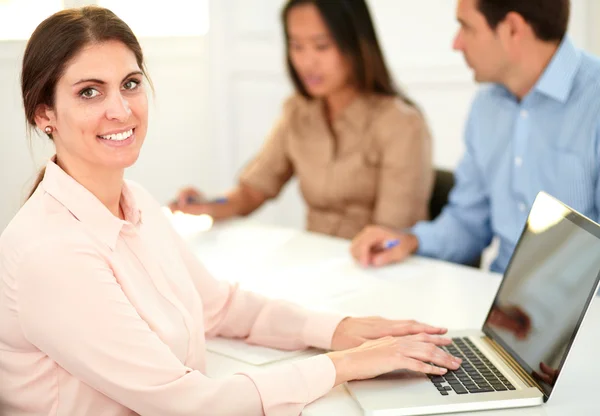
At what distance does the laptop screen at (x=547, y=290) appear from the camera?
1.16 metres

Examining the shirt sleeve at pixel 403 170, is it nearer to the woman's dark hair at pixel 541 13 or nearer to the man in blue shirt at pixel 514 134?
the man in blue shirt at pixel 514 134

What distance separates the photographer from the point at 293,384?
3.91 ft

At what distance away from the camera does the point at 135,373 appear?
3.69 ft

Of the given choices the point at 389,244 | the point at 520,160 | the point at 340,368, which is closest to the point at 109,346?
the point at 340,368

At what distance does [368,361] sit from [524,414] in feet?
0.80

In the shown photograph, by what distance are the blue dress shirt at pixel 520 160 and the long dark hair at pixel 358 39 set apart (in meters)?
0.43

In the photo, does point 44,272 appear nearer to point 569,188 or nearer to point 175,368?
point 175,368

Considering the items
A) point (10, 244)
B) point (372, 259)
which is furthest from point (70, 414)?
point (372, 259)

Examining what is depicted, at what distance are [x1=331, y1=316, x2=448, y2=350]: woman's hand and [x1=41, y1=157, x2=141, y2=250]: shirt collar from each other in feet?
1.45

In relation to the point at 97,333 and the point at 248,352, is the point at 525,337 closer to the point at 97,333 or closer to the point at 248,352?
Answer: the point at 248,352

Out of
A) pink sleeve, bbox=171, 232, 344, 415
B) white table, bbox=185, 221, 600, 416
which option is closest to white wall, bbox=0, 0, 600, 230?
white table, bbox=185, 221, 600, 416

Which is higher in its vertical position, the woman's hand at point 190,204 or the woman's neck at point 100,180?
the woman's neck at point 100,180

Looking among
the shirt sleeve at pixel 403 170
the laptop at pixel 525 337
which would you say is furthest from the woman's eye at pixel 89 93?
the shirt sleeve at pixel 403 170

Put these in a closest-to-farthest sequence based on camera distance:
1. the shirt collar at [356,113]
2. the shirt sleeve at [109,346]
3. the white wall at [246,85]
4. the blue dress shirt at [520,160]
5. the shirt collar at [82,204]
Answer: the shirt sleeve at [109,346] → the shirt collar at [82,204] → the blue dress shirt at [520,160] → the shirt collar at [356,113] → the white wall at [246,85]
